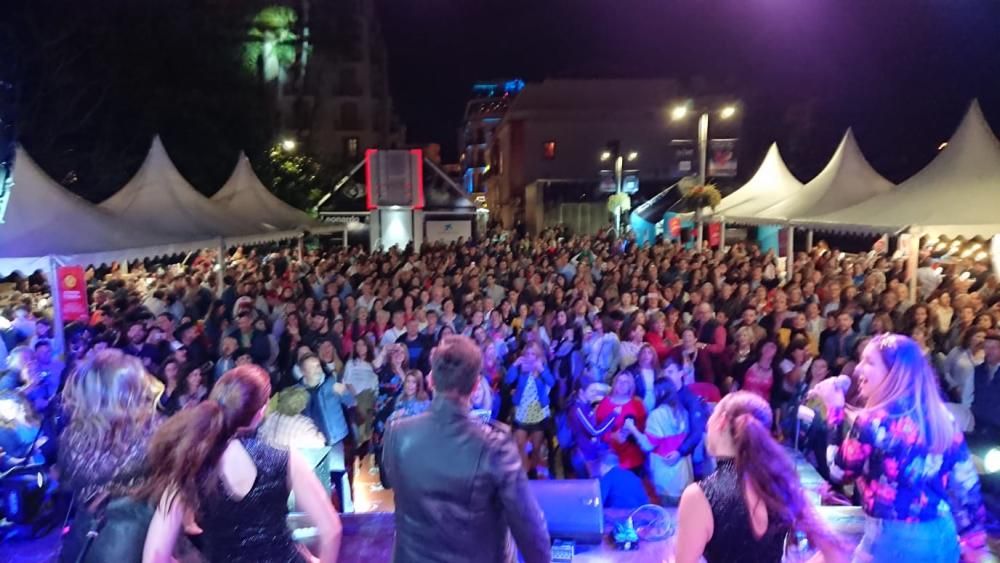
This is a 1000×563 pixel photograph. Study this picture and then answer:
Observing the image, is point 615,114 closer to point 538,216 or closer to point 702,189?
point 538,216

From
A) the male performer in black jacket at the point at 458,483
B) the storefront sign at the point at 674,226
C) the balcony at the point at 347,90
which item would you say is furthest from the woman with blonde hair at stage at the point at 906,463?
the balcony at the point at 347,90

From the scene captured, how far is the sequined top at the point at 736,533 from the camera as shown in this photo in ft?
6.52

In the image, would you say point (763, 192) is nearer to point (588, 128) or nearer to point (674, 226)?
point (674, 226)

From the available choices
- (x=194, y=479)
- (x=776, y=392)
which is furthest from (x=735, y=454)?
(x=776, y=392)

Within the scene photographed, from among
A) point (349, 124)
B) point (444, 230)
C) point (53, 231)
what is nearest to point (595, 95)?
point (444, 230)

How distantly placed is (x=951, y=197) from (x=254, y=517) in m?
8.94

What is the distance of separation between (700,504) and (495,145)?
175 feet

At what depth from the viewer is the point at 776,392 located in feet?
19.9

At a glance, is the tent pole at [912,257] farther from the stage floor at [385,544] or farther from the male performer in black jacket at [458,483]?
the male performer in black jacket at [458,483]

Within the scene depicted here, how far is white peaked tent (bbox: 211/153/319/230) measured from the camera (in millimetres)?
13930

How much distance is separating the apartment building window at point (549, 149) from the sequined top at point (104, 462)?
40689mm

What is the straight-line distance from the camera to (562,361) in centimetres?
668

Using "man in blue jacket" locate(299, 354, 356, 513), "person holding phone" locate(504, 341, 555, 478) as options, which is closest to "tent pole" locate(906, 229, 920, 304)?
"person holding phone" locate(504, 341, 555, 478)

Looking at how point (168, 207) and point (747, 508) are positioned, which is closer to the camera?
point (747, 508)
